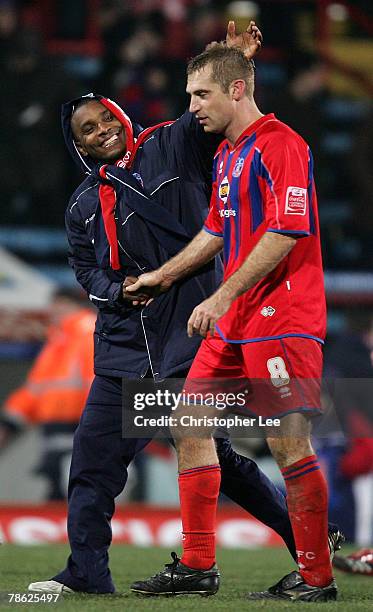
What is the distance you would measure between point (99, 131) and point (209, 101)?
0.58 m

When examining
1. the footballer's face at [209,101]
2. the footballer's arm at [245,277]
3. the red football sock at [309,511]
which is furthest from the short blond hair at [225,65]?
the red football sock at [309,511]

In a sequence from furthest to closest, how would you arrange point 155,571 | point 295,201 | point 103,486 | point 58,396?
point 58,396 < point 155,571 < point 103,486 < point 295,201

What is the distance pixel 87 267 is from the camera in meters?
4.89

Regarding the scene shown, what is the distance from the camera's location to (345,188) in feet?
36.6

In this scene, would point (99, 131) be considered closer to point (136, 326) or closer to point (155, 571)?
point (136, 326)

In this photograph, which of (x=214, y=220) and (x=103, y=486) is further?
(x=103, y=486)

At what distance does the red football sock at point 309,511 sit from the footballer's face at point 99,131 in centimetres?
144

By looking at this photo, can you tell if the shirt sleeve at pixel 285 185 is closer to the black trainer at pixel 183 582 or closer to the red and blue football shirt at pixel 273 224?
the red and blue football shirt at pixel 273 224

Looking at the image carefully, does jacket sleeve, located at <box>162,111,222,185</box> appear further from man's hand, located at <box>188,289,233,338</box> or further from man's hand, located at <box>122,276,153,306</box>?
man's hand, located at <box>188,289,233,338</box>

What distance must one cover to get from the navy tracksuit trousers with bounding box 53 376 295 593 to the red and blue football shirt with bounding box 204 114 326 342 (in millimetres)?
621

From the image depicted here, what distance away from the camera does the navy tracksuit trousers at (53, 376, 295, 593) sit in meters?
4.61

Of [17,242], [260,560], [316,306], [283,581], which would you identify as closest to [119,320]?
[316,306]

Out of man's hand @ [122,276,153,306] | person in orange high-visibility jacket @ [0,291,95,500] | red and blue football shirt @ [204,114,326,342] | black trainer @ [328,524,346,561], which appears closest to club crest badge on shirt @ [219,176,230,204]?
red and blue football shirt @ [204,114,326,342]

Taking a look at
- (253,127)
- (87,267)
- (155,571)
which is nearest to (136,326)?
(87,267)
